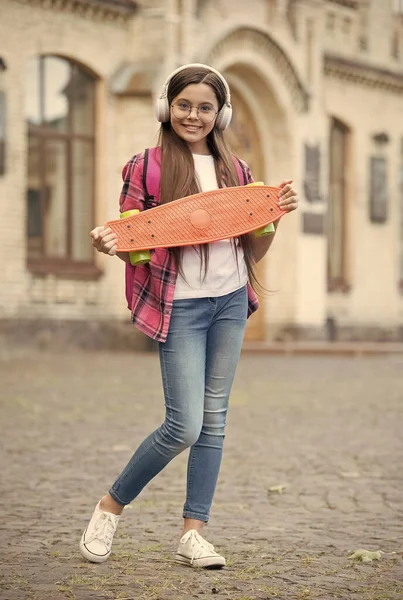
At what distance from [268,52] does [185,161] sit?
18.8m

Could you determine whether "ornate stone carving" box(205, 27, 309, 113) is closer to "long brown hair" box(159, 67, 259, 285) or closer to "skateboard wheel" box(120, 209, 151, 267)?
"long brown hair" box(159, 67, 259, 285)

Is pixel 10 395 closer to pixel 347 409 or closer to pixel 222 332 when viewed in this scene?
pixel 347 409

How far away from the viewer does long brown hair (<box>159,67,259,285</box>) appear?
5262mm

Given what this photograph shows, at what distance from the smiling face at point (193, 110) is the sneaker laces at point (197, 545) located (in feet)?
4.77

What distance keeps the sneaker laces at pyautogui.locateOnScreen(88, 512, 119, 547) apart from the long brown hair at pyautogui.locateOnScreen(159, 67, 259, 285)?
0.98 meters

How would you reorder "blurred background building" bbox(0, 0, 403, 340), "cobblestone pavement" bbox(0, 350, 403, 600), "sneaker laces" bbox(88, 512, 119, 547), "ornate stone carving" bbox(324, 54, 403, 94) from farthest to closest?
"ornate stone carving" bbox(324, 54, 403, 94)
"blurred background building" bbox(0, 0, 403, 340)
"sneaker laces" bbox(88, 512, 119, 547)
"cobblestone pavement" bbox(0, 350, 403, 600)

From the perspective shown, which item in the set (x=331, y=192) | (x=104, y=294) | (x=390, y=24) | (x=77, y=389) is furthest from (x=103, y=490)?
(x=390, y=24)

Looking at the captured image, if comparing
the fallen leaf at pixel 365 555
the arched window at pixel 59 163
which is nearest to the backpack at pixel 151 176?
the fallen leaf at pixel 365 555

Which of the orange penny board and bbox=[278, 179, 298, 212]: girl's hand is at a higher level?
bbox=[278, 179, 298, 212]: girl's hand

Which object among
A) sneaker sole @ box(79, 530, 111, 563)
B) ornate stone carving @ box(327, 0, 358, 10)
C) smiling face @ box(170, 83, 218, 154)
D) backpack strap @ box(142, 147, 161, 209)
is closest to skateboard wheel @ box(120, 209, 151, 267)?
backpack strap @ box(142, 147, 161, 209)

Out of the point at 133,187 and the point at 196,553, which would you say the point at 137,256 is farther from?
the point at 196,553

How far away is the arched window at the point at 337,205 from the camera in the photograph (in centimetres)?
2725

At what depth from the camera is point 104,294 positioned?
69.8ft

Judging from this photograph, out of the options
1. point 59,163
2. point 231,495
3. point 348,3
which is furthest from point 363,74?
point 231,495
